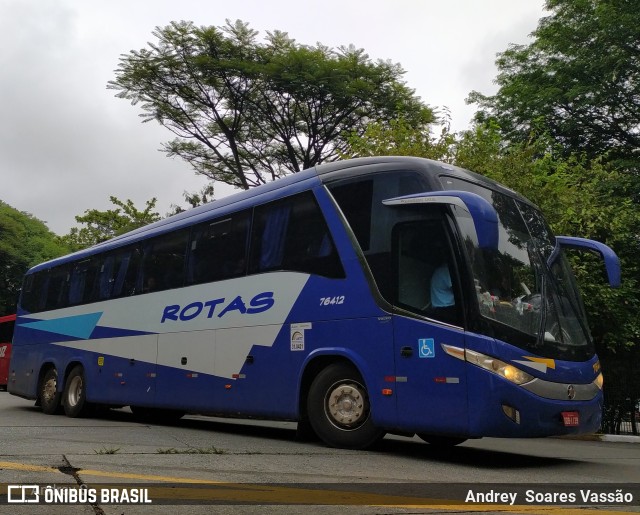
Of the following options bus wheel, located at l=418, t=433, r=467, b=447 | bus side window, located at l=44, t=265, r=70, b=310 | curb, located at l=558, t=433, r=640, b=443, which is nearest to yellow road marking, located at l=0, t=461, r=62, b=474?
bus wheel, located at l=418, t=433, r=467, b=447

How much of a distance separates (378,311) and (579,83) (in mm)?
19076

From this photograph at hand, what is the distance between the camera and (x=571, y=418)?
7.96 metres

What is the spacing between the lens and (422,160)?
8.88 m

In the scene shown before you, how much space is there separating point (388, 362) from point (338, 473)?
5.97 feet

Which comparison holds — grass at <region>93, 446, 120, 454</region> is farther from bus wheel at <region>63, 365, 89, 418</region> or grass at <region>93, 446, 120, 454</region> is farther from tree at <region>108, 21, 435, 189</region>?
tree at <region>108, 21, 435, 189</region>

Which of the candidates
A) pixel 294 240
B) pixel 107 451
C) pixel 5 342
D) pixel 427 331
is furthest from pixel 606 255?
pixel 5 342

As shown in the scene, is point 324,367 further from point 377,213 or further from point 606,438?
point 606,438

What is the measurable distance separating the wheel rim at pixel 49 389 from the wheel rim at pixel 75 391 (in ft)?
2.16

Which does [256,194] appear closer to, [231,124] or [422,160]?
[422,160]

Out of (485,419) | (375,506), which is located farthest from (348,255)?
(375,506)

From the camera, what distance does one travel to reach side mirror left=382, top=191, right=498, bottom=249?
286 inches

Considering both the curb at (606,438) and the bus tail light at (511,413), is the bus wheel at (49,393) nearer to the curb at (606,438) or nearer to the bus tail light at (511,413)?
the curb at (606,438)

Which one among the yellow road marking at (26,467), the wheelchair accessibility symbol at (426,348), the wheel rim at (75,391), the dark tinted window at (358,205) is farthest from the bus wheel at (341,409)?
the wheel rim at (75,391)

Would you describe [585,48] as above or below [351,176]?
above
